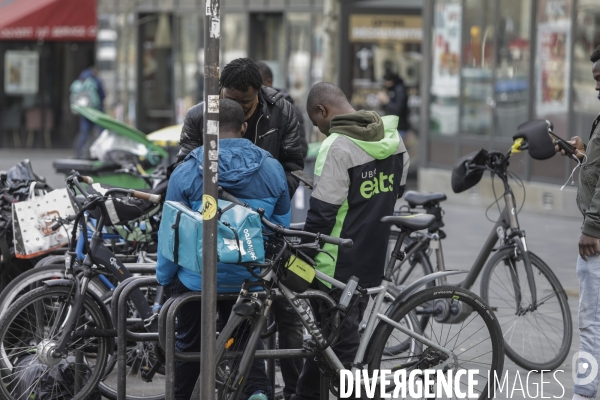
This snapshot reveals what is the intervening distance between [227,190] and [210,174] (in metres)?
0.65

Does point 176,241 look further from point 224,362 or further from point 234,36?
point 234,36

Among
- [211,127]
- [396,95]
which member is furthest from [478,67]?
[211,127]

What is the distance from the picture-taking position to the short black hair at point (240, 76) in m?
5.10

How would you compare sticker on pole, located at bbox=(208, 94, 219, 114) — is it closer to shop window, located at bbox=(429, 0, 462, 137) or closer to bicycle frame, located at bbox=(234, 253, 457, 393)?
bicycle frame, located at bbox=(234, 253, 457, 393)

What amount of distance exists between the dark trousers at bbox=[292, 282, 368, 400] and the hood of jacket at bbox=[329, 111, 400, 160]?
2.29ft

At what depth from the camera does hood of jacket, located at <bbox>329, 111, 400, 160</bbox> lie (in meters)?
4.84

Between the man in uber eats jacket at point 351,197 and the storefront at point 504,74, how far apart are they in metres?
8.42

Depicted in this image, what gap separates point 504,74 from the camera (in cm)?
1439

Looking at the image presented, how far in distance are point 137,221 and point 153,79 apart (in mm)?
16498

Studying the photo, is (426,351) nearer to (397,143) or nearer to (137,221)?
(397,143)

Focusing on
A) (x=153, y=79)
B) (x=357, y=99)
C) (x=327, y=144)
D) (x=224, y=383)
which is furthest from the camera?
(x=153, y=79)

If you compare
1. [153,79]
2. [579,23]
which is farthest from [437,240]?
[153,79]

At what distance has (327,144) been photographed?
479cm

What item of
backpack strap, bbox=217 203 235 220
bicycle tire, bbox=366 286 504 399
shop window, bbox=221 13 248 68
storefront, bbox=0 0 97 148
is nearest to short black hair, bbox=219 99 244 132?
backpack strap, bbox=217 203 235 220
